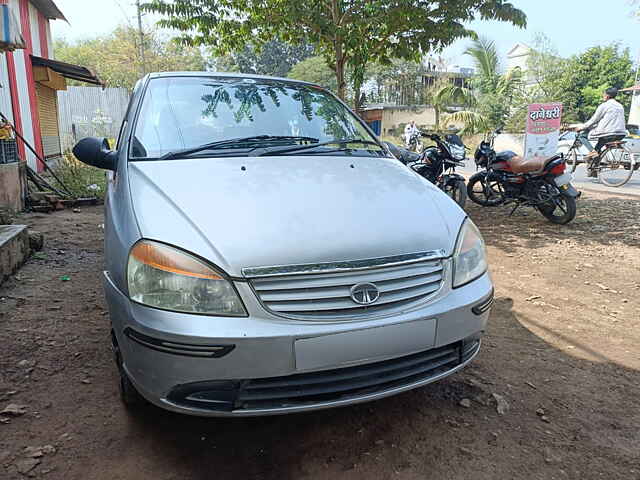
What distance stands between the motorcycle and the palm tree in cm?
1867

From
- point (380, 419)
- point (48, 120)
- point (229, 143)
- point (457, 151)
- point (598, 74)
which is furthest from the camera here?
point (598, 74)

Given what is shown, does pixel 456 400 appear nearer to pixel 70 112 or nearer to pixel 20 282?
pixel 20 282

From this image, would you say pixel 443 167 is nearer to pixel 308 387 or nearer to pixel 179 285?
pixel 308 387

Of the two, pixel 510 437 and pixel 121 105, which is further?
pixel 121 105

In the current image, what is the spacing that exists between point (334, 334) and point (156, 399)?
67 centimetres

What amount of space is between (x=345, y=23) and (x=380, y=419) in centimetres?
667

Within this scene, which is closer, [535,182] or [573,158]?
[535,182]

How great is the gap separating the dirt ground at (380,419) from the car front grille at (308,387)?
330mm

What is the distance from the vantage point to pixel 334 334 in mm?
1628

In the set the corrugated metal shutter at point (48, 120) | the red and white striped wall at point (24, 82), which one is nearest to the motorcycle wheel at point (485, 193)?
the red and white striped wall at point (24, 82)

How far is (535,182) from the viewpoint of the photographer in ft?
19.1

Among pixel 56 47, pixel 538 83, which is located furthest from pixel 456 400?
pixel 56 47

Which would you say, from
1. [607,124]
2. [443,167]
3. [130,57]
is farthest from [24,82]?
[130,57]

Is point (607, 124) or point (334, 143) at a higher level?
Answer: point (607, 124)
